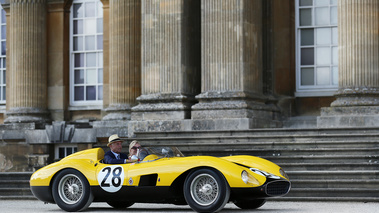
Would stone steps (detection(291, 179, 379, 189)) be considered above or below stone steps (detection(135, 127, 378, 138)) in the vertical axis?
Answer: below

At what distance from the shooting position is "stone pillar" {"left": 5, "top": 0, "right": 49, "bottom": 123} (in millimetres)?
22953

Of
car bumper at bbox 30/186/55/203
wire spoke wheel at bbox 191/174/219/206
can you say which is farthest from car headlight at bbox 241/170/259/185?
car bumper at bbox 30/186/55/203

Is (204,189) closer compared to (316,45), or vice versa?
(204,189)

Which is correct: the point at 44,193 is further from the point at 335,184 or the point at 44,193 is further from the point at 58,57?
the point at 58,57

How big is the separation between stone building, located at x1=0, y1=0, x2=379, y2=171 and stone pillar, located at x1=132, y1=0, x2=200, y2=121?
23 millimetres

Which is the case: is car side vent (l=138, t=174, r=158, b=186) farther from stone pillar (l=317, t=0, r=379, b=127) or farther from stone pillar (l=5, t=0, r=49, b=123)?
stone pillar (l=5, t=0, r=49, b=123)

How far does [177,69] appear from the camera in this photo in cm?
1855

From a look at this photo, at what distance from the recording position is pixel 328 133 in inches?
651

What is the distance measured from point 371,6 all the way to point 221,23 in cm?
328

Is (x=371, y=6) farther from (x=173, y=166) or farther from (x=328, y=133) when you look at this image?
(x=173, y=166)

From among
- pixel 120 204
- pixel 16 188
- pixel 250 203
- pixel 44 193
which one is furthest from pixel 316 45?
pixel 44 193

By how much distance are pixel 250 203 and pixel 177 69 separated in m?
6.93

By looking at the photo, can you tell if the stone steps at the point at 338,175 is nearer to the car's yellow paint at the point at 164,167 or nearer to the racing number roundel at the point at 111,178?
the car's yellow paint at the point at 164,167

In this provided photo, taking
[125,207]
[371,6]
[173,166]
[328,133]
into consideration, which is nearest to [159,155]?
[173,166]
